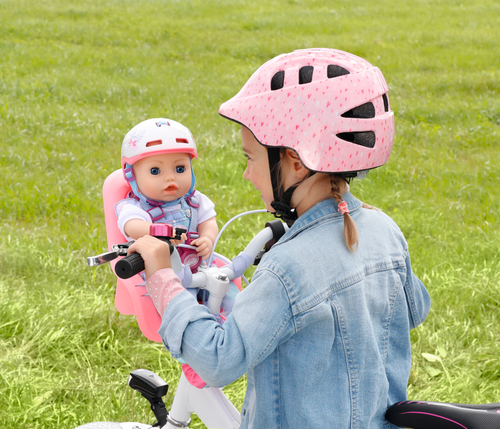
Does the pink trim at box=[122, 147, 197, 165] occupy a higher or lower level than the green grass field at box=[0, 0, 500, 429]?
higher

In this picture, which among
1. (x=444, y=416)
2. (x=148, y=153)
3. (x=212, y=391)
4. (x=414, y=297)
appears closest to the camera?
(x=444, y=416)

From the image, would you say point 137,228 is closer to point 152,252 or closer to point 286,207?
point 152,252

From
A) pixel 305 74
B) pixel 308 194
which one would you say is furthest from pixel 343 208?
pixel 305 74

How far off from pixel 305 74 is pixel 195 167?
17.5 ft

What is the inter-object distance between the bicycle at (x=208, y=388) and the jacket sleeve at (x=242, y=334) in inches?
11.5

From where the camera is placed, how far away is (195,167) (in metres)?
7.25

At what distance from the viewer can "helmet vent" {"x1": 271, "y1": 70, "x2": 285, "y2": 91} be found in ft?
6.65

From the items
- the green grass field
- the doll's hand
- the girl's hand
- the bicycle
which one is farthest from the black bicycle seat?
the green grass field

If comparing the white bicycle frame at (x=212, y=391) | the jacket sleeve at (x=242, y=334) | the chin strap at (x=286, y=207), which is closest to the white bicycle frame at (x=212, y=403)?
the white bicycle frame at (x=212, y=391)

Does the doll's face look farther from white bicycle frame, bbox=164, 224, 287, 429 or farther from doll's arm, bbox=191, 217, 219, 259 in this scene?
white bicycle frame, bbox=164, 224, 287, 429

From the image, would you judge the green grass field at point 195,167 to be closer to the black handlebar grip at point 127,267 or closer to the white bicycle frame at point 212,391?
the white bicycle frame at point 212,391

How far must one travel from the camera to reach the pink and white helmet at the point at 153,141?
2395mm

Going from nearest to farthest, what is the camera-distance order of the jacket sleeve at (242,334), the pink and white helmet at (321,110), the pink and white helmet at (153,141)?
the jacket sleeve at (242,334), the pink and white helmet at (321,110), the pink and white helmet at (153,141)

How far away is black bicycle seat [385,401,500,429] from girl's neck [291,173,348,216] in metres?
0.75
